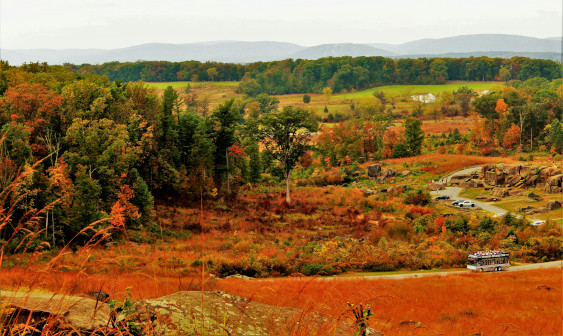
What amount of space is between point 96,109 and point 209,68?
426 feet

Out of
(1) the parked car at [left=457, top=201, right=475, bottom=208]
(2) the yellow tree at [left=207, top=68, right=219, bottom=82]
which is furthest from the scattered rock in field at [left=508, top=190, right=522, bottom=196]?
(2) the yellow tree at [left=207, top=68, right=219, bottom=82]

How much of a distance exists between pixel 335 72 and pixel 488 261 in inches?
5480

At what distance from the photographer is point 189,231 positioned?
2988 centimetres

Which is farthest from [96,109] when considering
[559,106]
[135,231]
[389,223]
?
[559,106]

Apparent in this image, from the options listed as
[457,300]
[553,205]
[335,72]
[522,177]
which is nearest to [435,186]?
[522,177]

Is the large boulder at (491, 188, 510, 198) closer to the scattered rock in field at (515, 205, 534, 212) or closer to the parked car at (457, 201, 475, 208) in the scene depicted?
the parked car at (457, 201, 475, 208)

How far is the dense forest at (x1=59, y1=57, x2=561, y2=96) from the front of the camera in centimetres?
15100

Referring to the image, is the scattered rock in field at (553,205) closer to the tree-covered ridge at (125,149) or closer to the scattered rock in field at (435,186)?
the scattered rock in field at (435,186)

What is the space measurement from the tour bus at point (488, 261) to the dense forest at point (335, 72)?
12703cm

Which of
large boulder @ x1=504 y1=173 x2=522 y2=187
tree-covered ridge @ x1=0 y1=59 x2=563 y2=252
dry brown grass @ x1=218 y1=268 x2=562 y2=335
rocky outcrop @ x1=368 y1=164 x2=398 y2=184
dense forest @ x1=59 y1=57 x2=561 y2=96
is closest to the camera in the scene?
dry brown grass @ x1=218 y1=268 x2=562 y2=335

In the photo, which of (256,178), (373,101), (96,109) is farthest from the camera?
(373,101)

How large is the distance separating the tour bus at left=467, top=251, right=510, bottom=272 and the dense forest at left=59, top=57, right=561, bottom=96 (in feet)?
417

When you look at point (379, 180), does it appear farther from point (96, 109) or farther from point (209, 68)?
point (209, 68)

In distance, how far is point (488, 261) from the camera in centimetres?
2397
